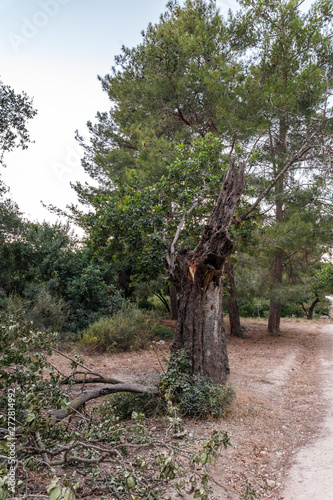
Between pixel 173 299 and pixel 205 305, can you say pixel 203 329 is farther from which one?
pixel 173 299

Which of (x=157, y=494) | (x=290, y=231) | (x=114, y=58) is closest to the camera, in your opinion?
(x=157, y=494)

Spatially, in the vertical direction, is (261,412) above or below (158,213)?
below

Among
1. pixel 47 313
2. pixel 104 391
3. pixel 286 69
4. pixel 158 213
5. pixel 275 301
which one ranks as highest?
pixel 286 69

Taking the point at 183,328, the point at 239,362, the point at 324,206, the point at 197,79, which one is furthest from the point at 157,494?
the point at 197,79

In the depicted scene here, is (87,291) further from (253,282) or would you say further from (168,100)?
(168,100)

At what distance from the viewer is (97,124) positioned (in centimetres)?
1562

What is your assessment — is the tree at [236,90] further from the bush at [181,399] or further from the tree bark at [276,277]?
the bush at [181,399]

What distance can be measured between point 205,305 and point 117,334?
4.81 meters

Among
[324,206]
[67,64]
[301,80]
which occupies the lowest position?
[324,206]

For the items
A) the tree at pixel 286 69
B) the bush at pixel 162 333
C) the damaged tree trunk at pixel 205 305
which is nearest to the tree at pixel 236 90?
the tree at pixel 286 69

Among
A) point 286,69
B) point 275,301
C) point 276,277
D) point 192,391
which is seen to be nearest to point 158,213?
point 192,391

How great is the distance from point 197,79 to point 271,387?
9.25 metres

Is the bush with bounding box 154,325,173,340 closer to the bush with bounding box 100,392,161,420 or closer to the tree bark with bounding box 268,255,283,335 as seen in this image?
the tree bark with bounding box 268,255,283,335

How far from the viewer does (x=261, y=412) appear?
470 cm
